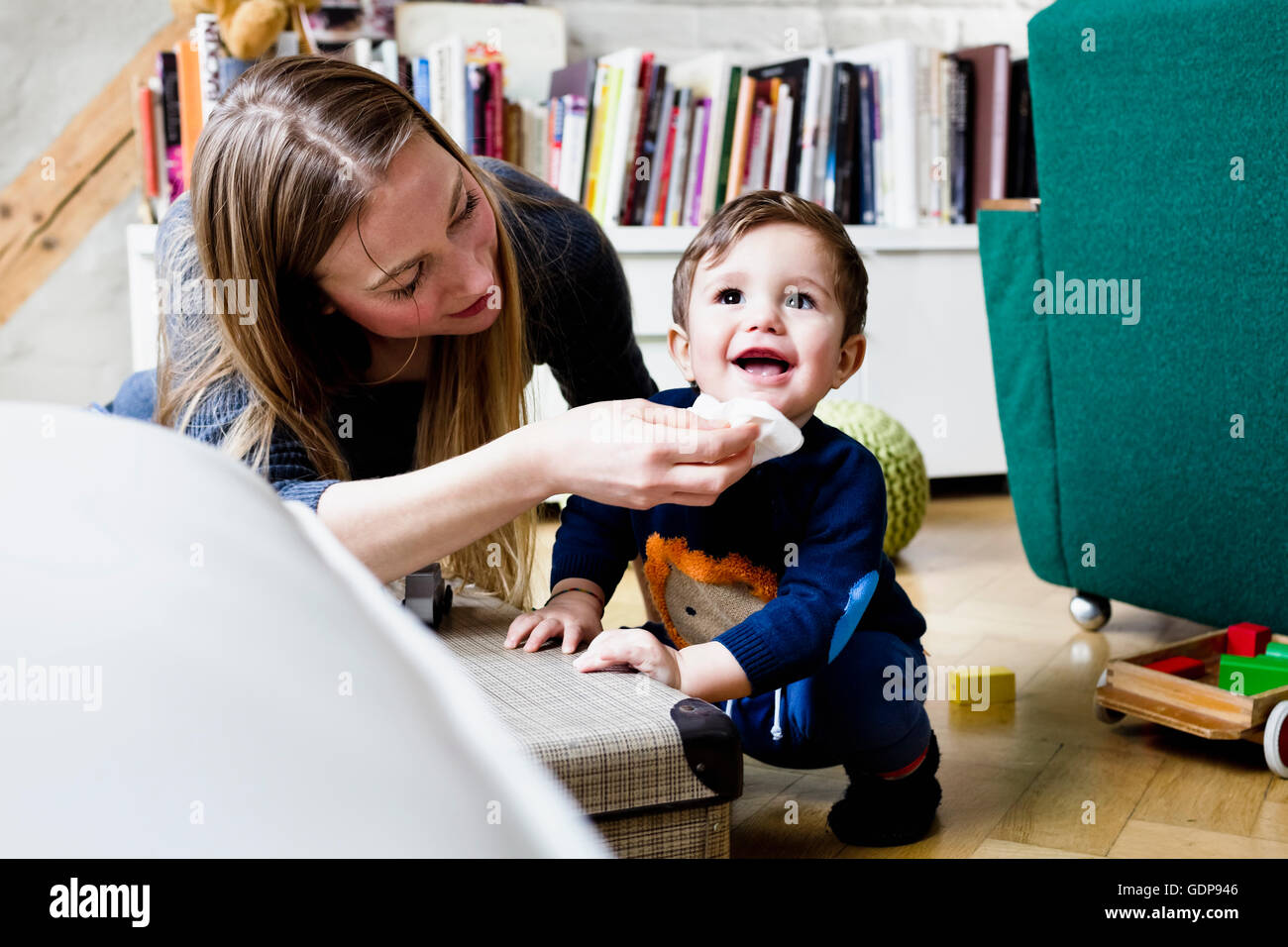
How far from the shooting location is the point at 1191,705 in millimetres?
1185

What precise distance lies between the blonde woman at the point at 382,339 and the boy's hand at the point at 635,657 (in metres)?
0.10

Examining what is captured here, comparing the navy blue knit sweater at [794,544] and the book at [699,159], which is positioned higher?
the book at [699,159]

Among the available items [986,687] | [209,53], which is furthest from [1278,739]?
[209,53]

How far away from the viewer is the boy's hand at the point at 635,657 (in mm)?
871

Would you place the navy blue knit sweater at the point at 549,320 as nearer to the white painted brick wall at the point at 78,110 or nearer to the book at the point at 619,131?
the book at the point at 619,131

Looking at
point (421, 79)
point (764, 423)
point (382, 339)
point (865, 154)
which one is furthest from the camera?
point (865, 154)

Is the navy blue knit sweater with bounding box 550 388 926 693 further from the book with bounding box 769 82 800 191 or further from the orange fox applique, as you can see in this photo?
the book with bounding box 769 82 800 191

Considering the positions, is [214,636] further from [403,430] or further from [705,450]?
[403,430]

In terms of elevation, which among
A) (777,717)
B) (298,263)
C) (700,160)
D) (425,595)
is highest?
(700,160)

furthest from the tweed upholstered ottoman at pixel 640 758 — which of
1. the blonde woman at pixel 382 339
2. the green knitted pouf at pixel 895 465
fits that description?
the green knitted pouf at pixel 895 465

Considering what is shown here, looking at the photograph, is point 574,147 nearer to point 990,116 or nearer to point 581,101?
point 581,101

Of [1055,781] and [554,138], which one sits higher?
[554,138]

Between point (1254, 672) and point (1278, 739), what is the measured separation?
12cm

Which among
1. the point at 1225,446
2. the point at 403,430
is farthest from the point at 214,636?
the point at 1225,446
